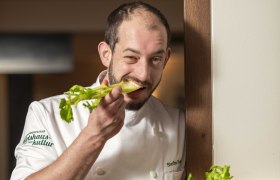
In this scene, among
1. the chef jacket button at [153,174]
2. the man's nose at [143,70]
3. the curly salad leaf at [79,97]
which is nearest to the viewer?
the curly salad leaf at [79,97]

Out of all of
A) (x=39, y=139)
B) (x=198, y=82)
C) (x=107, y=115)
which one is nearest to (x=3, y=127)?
(x=39, y=139)

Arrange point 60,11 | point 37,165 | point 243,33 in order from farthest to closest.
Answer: point 60,11, point 243,33, point 37,165

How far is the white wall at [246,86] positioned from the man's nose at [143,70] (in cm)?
22

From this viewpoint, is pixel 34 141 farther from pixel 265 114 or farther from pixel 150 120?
pixel 265 114

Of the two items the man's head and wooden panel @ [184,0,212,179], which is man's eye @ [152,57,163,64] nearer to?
the man's head

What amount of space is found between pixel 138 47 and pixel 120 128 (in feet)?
0.62

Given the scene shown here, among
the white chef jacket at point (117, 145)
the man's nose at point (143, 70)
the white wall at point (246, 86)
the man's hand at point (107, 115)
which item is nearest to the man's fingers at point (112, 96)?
A: the man's hand at point (107, 115)

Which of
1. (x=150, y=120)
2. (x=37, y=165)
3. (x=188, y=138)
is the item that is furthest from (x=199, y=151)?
(x=37, y=165)

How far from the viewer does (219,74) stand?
109 cm

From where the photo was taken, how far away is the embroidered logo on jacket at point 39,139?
1.02m

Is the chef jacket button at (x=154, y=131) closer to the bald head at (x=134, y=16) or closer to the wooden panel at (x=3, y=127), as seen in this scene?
the bald head at (x=134, y=16)

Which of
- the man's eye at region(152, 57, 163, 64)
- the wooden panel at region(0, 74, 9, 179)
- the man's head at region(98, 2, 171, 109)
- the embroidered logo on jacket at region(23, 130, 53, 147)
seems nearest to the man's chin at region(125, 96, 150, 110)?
the man's head at region(98, 2, 171, 109)

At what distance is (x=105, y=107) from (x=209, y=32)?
387mm

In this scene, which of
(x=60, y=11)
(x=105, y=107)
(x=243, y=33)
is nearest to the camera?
(x=105, y=107)
